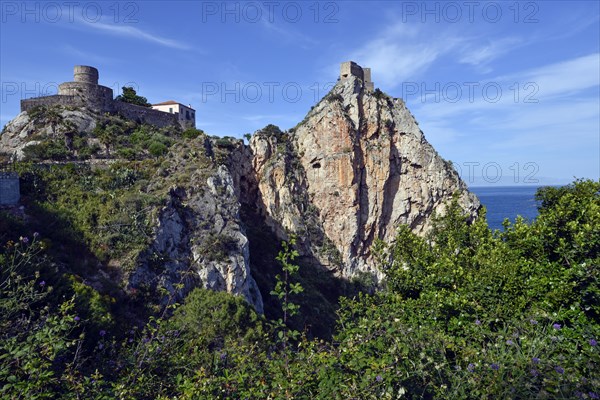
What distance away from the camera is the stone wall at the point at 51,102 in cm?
3703

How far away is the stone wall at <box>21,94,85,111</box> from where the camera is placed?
121 feet

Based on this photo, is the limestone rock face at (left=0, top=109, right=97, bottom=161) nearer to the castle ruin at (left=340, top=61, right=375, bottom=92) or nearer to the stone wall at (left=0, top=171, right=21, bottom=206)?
the stone wall at (left=0, top=171, right=21, bottom=206)

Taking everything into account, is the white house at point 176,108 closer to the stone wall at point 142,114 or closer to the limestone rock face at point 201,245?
the stone wall at point 142,114

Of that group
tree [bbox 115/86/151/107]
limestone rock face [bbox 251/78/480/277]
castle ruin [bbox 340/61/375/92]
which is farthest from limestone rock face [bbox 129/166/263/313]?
castle ruin [bbox 340/61/375/92]

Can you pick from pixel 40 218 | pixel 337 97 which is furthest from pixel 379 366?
pixel 337 97

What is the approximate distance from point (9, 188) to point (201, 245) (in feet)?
39.2

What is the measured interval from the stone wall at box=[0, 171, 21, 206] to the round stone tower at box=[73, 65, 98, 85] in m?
22.3

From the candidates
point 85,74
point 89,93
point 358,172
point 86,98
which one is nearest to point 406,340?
point 86,98

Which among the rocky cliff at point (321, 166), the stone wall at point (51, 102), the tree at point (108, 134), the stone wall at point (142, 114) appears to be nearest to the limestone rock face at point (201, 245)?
the rocky cliff at point (321, 166)

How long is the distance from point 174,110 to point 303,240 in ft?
105

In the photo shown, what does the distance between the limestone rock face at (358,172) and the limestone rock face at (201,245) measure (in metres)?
21.5

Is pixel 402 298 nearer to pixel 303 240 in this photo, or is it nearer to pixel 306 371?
pixel 306 371

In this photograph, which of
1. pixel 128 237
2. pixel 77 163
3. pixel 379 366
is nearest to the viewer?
pixel 379 366

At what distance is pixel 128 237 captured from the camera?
21938 millimetres
